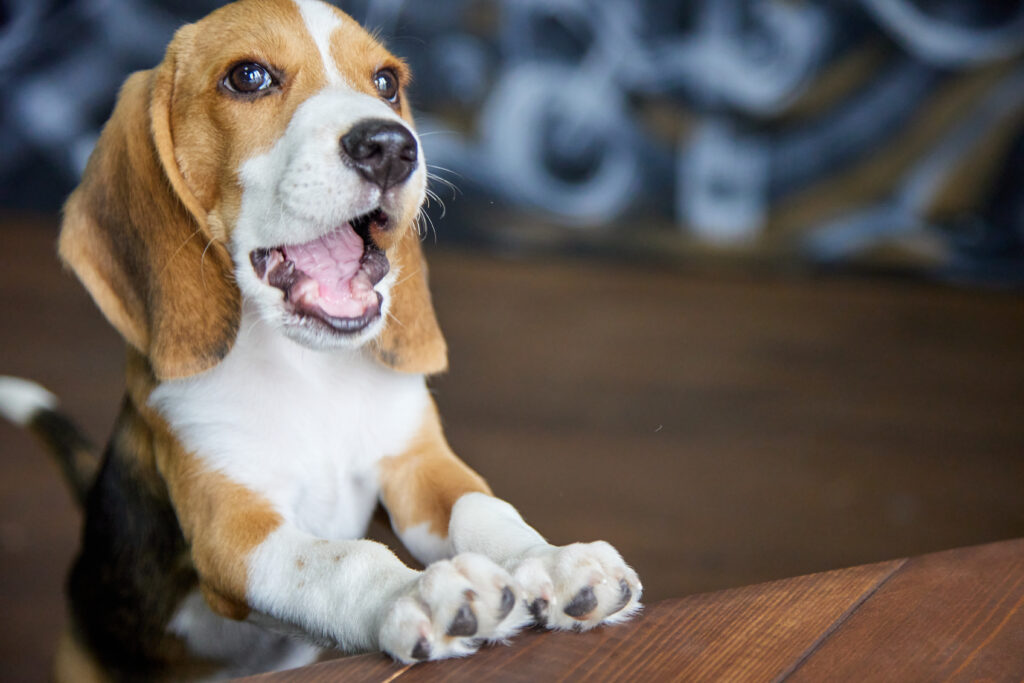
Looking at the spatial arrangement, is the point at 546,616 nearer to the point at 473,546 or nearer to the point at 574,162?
the point at 473,546

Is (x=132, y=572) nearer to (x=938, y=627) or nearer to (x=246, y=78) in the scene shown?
(x=246, y=78)

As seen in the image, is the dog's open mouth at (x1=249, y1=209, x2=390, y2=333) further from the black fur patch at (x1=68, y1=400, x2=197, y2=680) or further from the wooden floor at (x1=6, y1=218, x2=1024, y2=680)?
the wooden floor at (x1=6, y1=218, x2=1024, y2=680)

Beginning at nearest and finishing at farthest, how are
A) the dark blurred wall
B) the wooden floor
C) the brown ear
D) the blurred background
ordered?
the brown ear
the wooden floor
the blurred background
the dark blurred wall

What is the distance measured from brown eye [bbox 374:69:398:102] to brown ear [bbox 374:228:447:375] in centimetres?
20

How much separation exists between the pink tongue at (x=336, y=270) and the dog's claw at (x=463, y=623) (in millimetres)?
422

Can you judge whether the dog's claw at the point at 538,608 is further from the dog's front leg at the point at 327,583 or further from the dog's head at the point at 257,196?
the dog's head at the point at 257,196

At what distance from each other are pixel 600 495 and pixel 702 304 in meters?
2.77

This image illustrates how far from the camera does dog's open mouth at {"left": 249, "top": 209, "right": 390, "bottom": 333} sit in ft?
4.31

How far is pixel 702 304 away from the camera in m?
5.92

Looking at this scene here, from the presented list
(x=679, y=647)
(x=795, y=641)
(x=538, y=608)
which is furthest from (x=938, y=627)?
(x=538, y=608)

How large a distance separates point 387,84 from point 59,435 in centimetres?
101

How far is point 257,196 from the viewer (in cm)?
137

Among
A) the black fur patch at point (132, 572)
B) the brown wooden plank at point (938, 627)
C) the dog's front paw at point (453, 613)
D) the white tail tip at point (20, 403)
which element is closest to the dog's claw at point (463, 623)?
the dog's front paw at point (453, 613)

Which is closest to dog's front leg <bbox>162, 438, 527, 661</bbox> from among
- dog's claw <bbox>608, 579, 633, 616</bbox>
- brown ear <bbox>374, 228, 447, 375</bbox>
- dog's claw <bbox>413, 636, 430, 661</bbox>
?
dog's claw <bbox>413, 636, 430, 661</bbox>
